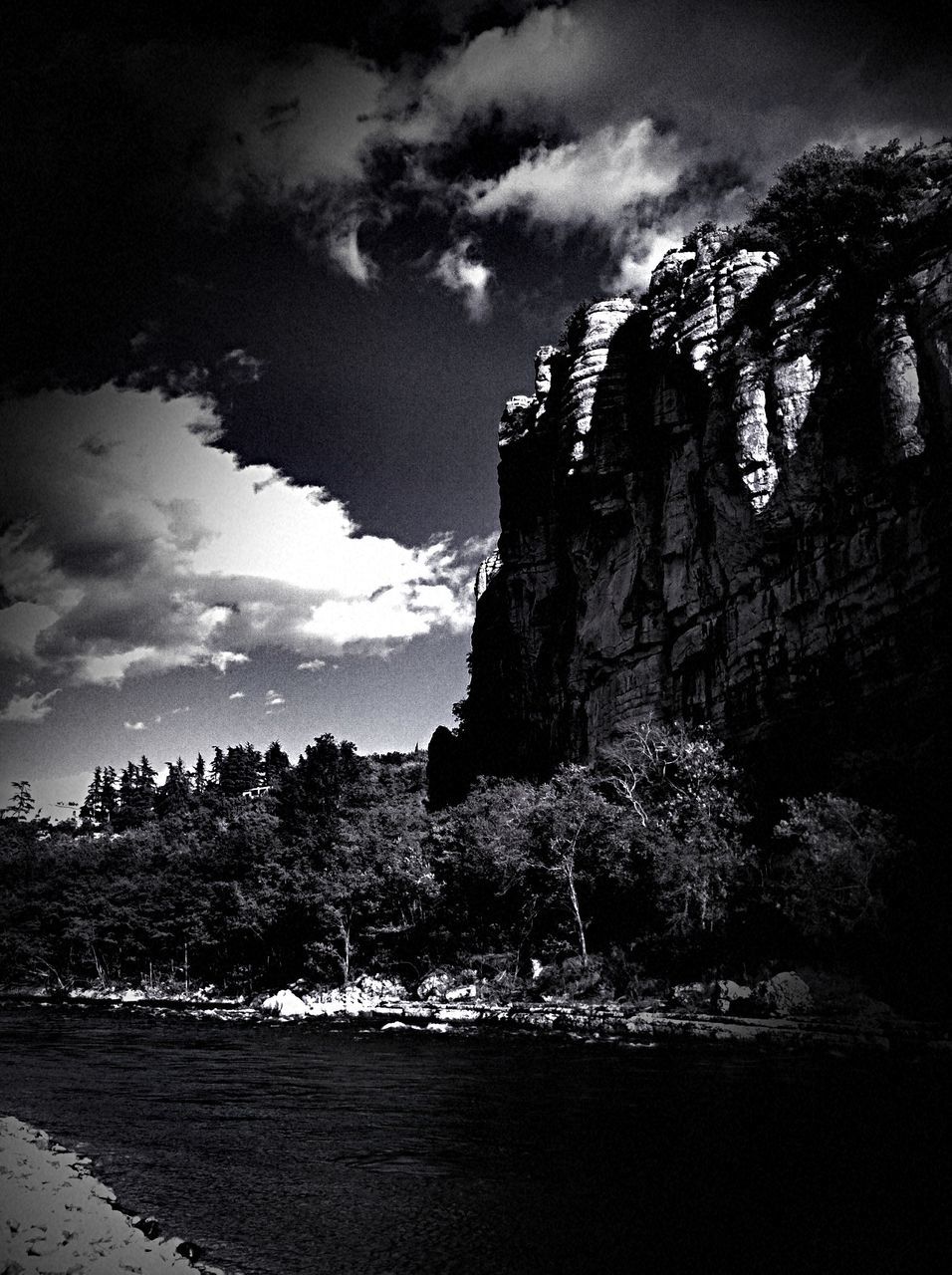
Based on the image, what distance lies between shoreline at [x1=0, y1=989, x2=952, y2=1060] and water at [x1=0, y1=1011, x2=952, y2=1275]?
2.44m

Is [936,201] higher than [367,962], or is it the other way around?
[936,201]

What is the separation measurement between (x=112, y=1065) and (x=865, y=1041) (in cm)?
2237

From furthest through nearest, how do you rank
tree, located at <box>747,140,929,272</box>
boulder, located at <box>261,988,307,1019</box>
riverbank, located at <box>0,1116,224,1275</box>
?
tree, located at <box>747,140,929,272</box> < boulder, located at <box>261,988,307,1019</box> < riverbank, located at <box>0,1116,224,1275</box>

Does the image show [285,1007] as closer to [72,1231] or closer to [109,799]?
[72,1231]

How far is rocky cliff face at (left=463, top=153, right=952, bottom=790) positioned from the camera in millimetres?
39938

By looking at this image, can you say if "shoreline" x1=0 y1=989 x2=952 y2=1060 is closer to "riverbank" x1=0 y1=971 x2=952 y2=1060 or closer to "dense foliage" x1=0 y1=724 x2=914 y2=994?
"riverbank" x1=0 y1=971 x2=952 y2=1060

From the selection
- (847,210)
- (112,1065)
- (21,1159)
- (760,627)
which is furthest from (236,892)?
(847,210)

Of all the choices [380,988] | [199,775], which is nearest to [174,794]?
[199,775]

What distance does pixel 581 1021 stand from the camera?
106ft

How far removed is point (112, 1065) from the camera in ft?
82.4

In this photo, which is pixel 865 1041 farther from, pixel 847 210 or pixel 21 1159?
pixel 847 210

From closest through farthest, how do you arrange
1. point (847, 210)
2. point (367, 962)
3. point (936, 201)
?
point (936, 201) → point (847, 210) → point (367, 962)

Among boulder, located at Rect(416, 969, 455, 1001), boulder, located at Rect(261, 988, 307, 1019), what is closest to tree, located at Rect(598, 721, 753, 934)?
boulder, located at Rect(416, 969, 455, 1001)

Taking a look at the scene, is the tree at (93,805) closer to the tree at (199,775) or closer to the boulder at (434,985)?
the tree at (199,775)
